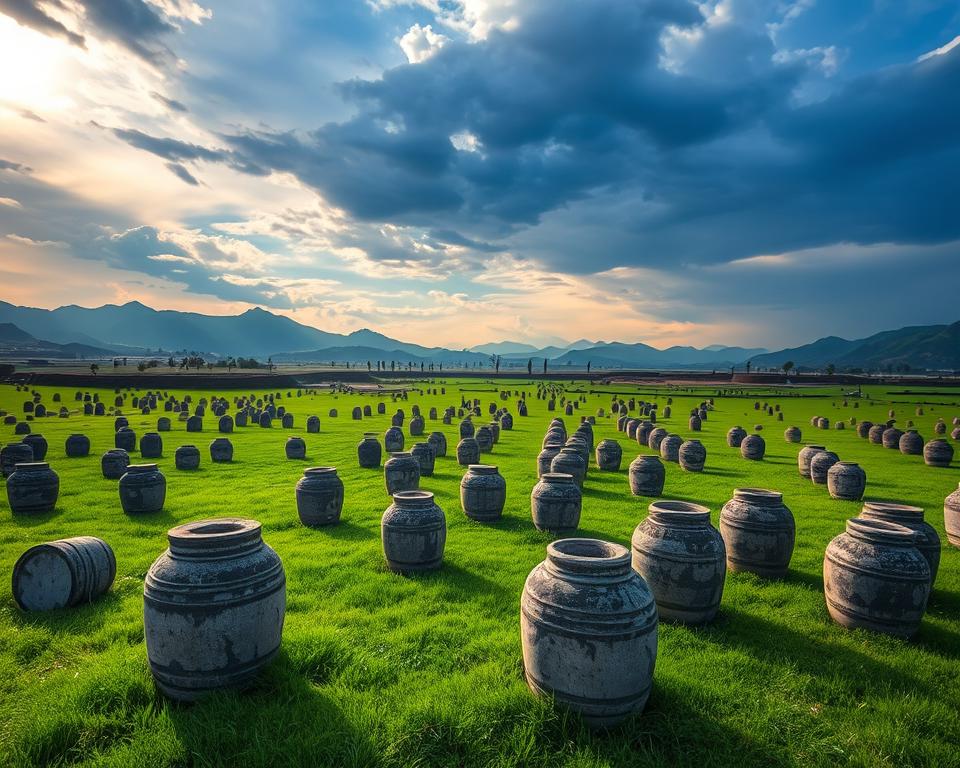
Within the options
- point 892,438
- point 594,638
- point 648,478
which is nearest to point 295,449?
point 648,478

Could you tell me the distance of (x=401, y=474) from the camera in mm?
15055

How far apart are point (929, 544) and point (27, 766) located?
1251cm

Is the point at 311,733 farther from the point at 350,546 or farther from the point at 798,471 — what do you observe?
the point at 798,471

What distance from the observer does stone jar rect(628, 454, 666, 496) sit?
16.0 m

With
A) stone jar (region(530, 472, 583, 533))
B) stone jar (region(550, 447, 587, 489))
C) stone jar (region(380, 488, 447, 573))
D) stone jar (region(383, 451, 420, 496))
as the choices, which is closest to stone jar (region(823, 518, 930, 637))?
stone jar (region(530, 472, 583, 533))

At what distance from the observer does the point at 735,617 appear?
7773 millimetres

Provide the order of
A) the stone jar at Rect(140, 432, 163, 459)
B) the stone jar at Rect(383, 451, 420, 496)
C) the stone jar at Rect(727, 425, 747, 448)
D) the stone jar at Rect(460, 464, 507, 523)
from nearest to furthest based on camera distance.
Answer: the stone jar at Rect(460, 464, 507, 523) → the stone jar at Rect(383, 451, 420, 496) → the stone jar at Rect(140, 432, 163, 459) → the stone jar at Rect(727, 425, 747, 448)

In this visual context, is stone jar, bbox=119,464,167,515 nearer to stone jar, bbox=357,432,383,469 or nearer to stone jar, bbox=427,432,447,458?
stone jar, bbox=357,432,383,469

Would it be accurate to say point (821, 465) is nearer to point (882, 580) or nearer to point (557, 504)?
point (557, 504)

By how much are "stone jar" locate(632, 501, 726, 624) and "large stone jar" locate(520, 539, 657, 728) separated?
205cm

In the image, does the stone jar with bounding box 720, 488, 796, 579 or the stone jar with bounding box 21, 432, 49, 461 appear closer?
the stone jar with bounding box 720, 488, 796, 579

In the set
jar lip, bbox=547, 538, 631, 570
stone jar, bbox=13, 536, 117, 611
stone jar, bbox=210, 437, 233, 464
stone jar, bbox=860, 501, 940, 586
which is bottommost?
stone jar, bbox=210, 437, 233, 464

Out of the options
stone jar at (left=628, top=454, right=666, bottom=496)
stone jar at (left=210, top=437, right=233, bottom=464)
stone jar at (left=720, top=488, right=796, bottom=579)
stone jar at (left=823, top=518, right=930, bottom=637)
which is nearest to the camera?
stone jar at (left=823, top=518, right=930, bottom=637)

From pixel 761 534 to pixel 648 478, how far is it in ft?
22.7
